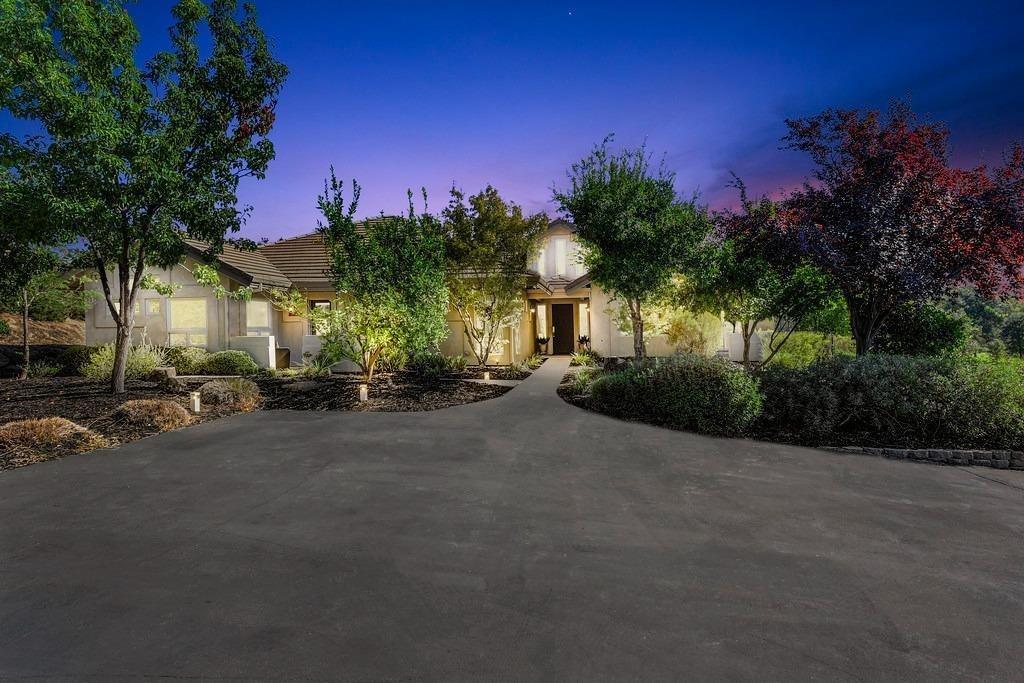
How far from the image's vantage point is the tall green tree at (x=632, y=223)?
41.2ft

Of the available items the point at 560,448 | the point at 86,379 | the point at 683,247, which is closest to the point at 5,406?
the point at 86,379

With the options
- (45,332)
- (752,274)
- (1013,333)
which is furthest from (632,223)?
(45,332)

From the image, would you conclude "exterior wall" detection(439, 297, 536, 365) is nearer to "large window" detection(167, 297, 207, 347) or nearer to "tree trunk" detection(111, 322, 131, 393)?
"large window" detection(167, 297, 207, 347)

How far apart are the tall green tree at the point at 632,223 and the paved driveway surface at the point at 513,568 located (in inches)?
254

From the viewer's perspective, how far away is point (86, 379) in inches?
561

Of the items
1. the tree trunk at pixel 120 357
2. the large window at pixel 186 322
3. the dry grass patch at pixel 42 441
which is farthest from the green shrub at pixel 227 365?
the dry grass patch at pixel 42 441

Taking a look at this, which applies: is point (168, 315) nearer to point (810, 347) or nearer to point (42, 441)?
point (42, 441)

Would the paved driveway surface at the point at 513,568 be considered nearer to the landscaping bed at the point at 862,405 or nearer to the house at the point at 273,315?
the landscaping bed at the point at 862,405

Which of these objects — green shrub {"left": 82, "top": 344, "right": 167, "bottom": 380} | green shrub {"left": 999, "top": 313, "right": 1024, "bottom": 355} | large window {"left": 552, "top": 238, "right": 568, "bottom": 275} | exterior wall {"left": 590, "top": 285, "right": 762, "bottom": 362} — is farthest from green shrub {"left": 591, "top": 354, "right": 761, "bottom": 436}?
green shrub {"left": 999, "top": 313, "right": 1024, "bottom": 355}

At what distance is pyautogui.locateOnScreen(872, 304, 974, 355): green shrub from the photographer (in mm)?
11695

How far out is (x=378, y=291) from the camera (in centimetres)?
1260

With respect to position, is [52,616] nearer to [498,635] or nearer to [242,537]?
[242,537]

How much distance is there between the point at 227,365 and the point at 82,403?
6156 millimetres

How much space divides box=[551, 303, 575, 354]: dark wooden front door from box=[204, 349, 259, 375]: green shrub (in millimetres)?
13074
